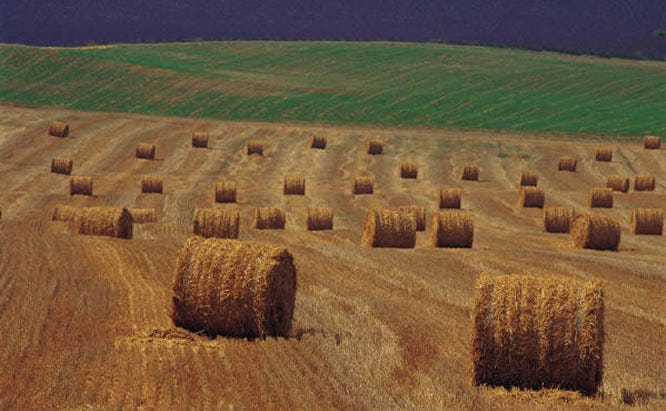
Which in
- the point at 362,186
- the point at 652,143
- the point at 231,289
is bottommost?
the point at 362,186

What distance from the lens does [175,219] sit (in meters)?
37.5

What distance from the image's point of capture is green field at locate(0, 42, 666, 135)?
75375 mm

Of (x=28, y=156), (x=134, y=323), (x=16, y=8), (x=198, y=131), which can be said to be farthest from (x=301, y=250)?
(x=16, y=8)

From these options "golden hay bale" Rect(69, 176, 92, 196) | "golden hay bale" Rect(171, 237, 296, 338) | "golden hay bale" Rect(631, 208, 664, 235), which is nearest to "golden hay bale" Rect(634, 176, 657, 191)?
"golden hay bale" Rect(631, 208, 664, 235)

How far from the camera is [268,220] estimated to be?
3347 cm

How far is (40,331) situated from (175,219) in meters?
22.7

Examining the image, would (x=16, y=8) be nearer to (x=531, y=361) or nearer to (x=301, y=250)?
(x=301, y=250)

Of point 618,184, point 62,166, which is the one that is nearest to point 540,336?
point 618,184

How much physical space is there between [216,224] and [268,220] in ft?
16.7

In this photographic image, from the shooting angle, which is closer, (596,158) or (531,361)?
(531,361)

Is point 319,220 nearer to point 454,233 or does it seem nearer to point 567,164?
point 454,233

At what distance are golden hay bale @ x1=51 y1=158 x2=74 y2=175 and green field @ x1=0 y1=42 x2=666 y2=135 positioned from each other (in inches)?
1035

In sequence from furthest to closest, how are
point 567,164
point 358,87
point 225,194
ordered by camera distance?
point 358,87 → point 567,164 → point 225,194

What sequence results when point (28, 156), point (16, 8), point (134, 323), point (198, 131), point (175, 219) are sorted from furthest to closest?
point (16, 8)
point (198, 131)
point (28, 156)
point (175, 219)
point (134, 323)
